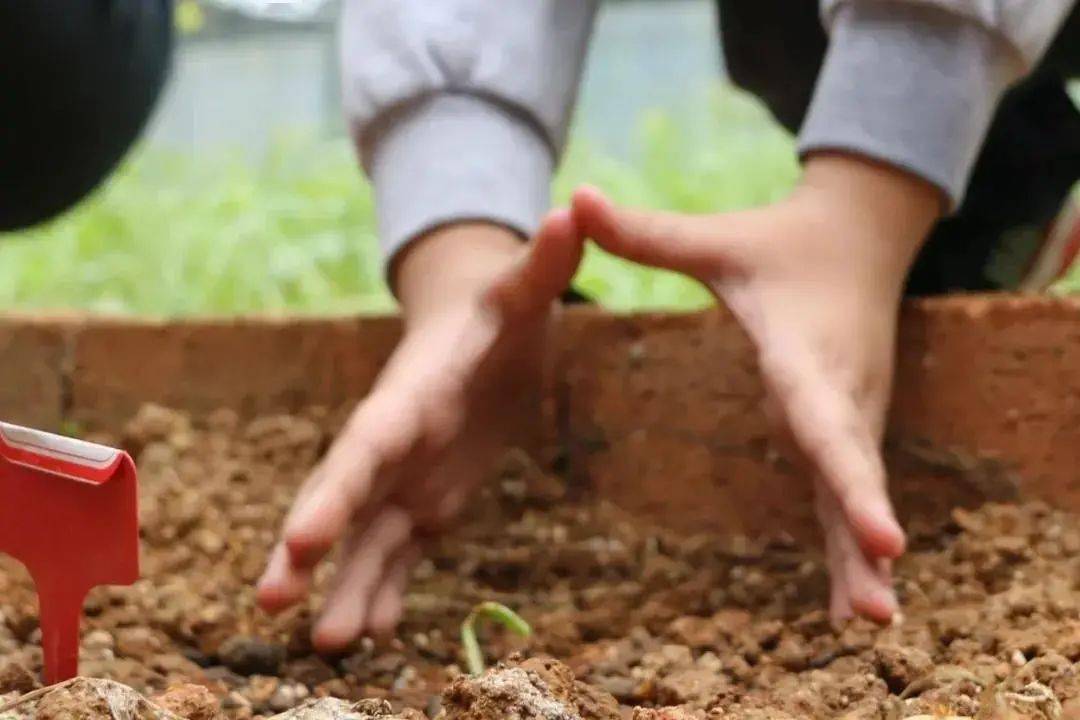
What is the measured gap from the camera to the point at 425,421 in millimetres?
910

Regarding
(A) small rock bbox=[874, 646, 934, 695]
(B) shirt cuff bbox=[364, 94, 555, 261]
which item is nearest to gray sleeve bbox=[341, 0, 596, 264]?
(B) shirt cuff bbox=[364, 94, 555, 261]

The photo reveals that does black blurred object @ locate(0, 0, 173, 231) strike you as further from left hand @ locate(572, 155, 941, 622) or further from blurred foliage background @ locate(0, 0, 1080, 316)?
left hand @ locate(572, 155, 941, 622)

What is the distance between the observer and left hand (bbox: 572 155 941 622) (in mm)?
820

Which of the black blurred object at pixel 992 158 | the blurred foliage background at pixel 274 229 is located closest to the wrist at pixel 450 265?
the black blurred object at pixel 992 158

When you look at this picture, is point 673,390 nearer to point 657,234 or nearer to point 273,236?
point 657,234

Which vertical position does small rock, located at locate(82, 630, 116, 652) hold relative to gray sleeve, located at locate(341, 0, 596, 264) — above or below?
below

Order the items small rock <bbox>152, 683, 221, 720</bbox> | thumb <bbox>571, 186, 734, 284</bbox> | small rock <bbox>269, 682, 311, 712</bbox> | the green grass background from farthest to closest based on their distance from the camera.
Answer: the green grass background < thumb <bbox>571, 186, 734, 284</bbox> < small rock <bbox>269, 682, 311, 712</bbox> < small rock <bbox>152, 683, 221, 720</bbox>

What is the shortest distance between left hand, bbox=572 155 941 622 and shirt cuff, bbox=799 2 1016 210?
18mm

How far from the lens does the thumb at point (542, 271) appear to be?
91cm

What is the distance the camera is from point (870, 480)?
77 centimetres

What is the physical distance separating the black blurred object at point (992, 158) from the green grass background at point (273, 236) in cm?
69

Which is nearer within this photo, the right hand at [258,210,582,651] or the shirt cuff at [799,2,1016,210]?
the right hand at [258,210,582,651]

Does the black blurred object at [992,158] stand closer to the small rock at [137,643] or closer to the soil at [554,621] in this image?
the soil at [554,621]

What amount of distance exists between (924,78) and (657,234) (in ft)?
0.82
